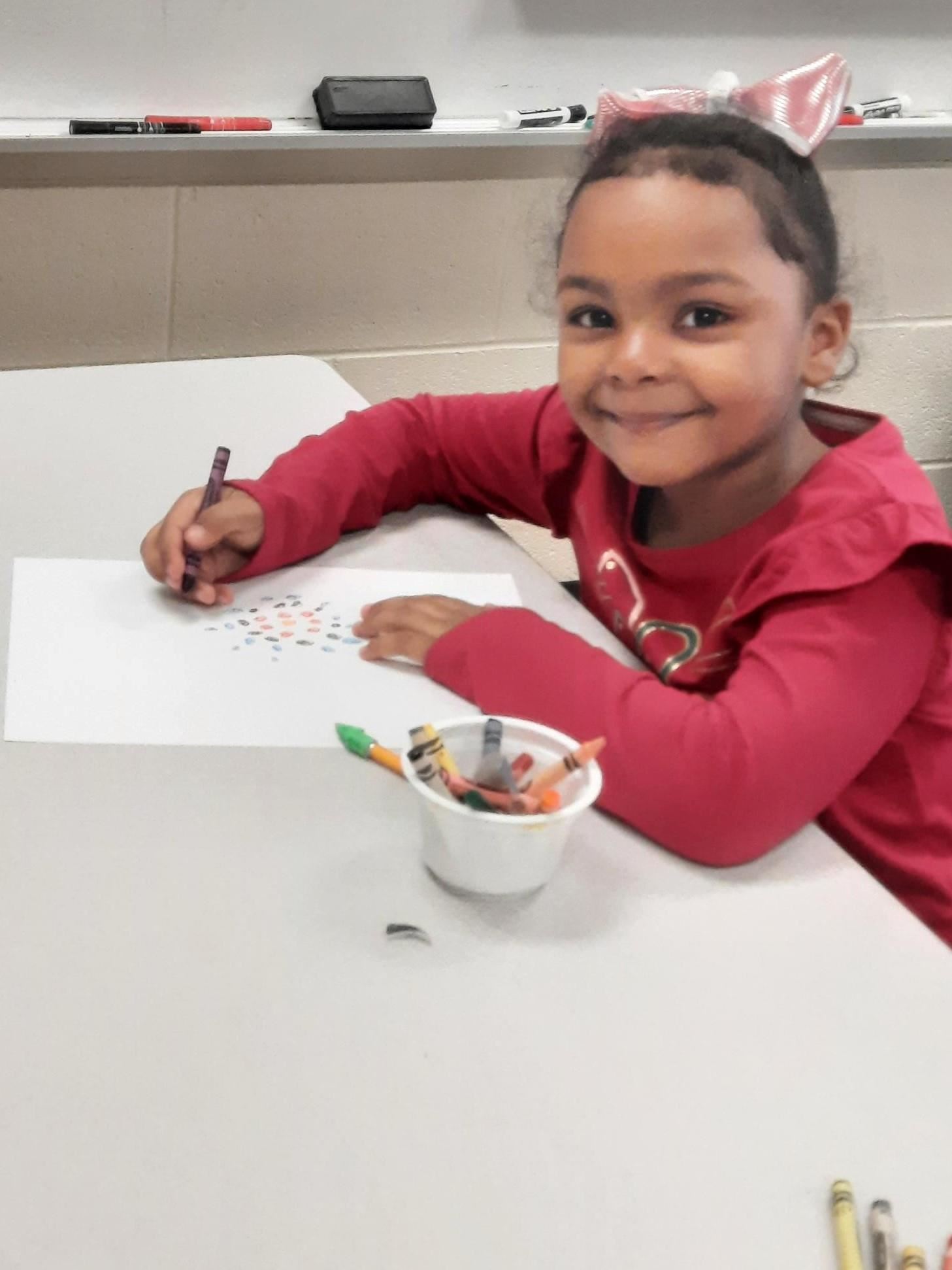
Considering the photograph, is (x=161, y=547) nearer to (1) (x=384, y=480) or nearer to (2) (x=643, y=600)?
(1) (x=384, y=480)

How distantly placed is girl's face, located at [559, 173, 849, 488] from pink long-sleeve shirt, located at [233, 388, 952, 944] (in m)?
0.07

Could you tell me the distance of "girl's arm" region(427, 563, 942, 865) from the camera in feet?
2.11

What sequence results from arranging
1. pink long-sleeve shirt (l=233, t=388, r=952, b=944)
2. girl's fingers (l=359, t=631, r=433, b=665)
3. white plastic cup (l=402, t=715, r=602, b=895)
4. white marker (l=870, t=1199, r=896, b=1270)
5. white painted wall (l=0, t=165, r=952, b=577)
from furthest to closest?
white painted wall (l=0, t=165, r=952, b=577) < girl's fingers (l=359, t=631, r=433, b=665) < pink long-sleeve shirt (l=233, t=388, r=952, b=944) < white plastic cup (l=402, t=715, r=602, b=895) < white marker (l=870, t=1199, r=896, b=1270)

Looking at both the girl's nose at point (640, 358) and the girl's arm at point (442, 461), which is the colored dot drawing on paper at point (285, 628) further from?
the girl's nose at point (640, 358)

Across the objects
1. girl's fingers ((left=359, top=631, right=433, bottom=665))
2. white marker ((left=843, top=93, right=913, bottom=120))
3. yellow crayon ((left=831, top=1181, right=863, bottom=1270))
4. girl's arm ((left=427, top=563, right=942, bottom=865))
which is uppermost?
white marker ((left=843, top=93, right=913, bottom=120))

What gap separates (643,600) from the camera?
0.94m

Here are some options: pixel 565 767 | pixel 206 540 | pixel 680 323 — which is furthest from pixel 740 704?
pixel 206 540

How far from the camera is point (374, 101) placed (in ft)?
4.45

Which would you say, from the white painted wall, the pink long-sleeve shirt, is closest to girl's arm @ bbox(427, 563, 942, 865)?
the pink long-sleeve shirt

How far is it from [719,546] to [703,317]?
0.55 ft

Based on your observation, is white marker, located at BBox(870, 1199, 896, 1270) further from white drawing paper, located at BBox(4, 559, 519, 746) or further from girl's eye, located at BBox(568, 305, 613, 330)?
girl's eye, located at BBox(568, 305, 613, 330)

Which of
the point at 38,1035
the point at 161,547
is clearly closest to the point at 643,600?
the point at 161,547

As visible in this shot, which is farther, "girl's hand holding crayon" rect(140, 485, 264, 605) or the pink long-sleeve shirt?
"girl's hand holding crayon" rect(140, 485, 264, 605)

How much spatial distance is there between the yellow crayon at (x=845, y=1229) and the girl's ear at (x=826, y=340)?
547mm
